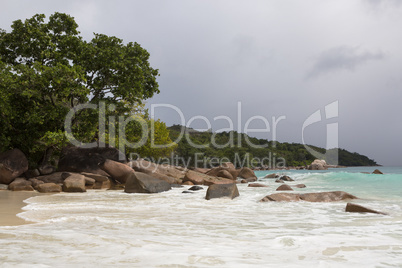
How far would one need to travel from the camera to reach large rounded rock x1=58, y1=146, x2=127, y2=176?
60.1ft

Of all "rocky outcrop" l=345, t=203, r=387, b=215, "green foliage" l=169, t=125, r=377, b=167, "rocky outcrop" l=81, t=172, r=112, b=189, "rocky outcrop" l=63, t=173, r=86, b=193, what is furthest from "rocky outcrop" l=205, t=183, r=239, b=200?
"green foliage" l=169, t=125, r=377, b=167

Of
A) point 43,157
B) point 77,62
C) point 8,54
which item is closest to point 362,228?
point 77,62

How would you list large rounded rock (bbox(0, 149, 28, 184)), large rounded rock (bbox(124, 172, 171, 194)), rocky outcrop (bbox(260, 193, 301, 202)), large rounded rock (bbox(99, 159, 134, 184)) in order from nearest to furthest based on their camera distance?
rocky outcrop (bbox(260, 193, 301, 202)) → large rounded rock (bbox(124, 172, 171, 194)) → large rounded rock (bbox(0, 149, 28, 184)) → large rounded rock (bbox(99, 159, 134, 184))

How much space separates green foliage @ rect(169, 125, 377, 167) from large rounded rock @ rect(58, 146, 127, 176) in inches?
1337

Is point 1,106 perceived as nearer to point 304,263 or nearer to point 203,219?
point 203,219

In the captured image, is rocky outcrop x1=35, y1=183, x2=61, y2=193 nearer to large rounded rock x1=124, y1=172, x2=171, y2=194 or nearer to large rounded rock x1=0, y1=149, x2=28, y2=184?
large rounded rock x1=124, y1=172, x2=171, y2=194

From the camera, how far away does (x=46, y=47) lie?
18.4 metres

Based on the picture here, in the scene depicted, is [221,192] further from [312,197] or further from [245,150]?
[245,150]

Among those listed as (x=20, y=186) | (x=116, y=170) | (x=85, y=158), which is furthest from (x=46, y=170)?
(x=20, y=186)

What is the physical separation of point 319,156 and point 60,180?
112 m

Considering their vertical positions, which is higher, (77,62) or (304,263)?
(77,62)

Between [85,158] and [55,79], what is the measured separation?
5094mm

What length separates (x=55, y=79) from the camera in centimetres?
1547

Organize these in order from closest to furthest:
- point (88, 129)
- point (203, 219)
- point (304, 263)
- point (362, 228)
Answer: point (304, 263) < point (362, 228) < point (203, 219) < point (88, 129)
